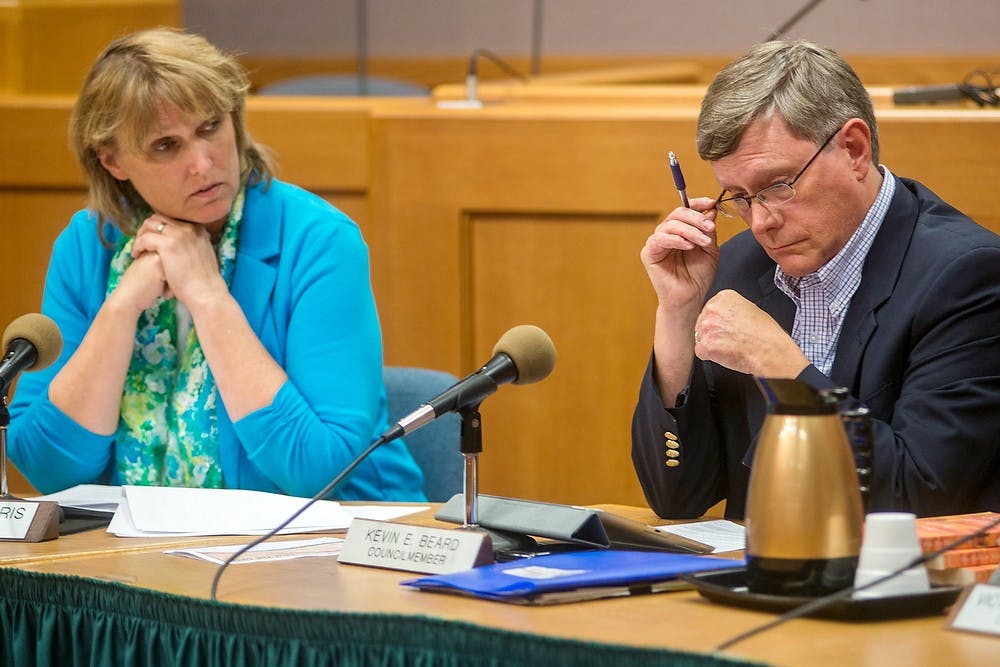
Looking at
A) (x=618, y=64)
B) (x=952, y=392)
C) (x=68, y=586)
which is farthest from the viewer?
(x=618, y=64)

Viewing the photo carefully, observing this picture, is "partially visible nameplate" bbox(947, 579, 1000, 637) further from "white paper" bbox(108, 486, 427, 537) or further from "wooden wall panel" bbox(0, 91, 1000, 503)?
"wooden wall panel" bbox(0, 91, 1000, 503)

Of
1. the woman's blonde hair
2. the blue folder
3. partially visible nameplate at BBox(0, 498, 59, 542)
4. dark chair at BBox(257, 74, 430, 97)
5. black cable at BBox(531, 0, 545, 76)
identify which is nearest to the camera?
the blue folder

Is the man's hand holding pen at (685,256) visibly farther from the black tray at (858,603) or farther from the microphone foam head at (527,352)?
the black tray at (858,603)

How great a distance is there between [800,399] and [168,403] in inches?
60.0

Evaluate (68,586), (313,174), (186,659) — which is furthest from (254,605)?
(313,174)

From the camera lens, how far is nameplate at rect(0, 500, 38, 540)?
7.11 feet

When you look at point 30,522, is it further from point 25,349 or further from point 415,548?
point 415,548

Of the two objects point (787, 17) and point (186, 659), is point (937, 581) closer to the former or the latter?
point (186, 659)

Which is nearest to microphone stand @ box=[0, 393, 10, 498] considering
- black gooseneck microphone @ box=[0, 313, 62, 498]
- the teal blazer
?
black gooseneck microphone @ box=[0, 313, 62, 498]

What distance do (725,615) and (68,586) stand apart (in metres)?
0.83

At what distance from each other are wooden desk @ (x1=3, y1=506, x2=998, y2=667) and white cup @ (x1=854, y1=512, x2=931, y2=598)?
36 mm

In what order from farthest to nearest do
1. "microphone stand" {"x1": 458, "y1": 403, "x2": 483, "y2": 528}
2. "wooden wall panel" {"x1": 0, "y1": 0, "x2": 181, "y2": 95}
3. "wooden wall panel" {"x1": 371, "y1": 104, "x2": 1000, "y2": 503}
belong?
1. "wooden wall panel" {"x1": 0, "y1": 0, "x2": 181, "y2": 95}
2. "wooden wall panel" {"x1": 371, "y1": 104, "x2": 1000, "y2": 503}
3. "microphone stand" {"x1": 458, "y1": 403, "x2": 483, "y2": 528}

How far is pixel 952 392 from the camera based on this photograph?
206 centimetres

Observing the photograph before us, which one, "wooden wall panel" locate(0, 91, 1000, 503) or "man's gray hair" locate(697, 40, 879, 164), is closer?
"man's gray hair" locate(697, 40, 879, 164)
